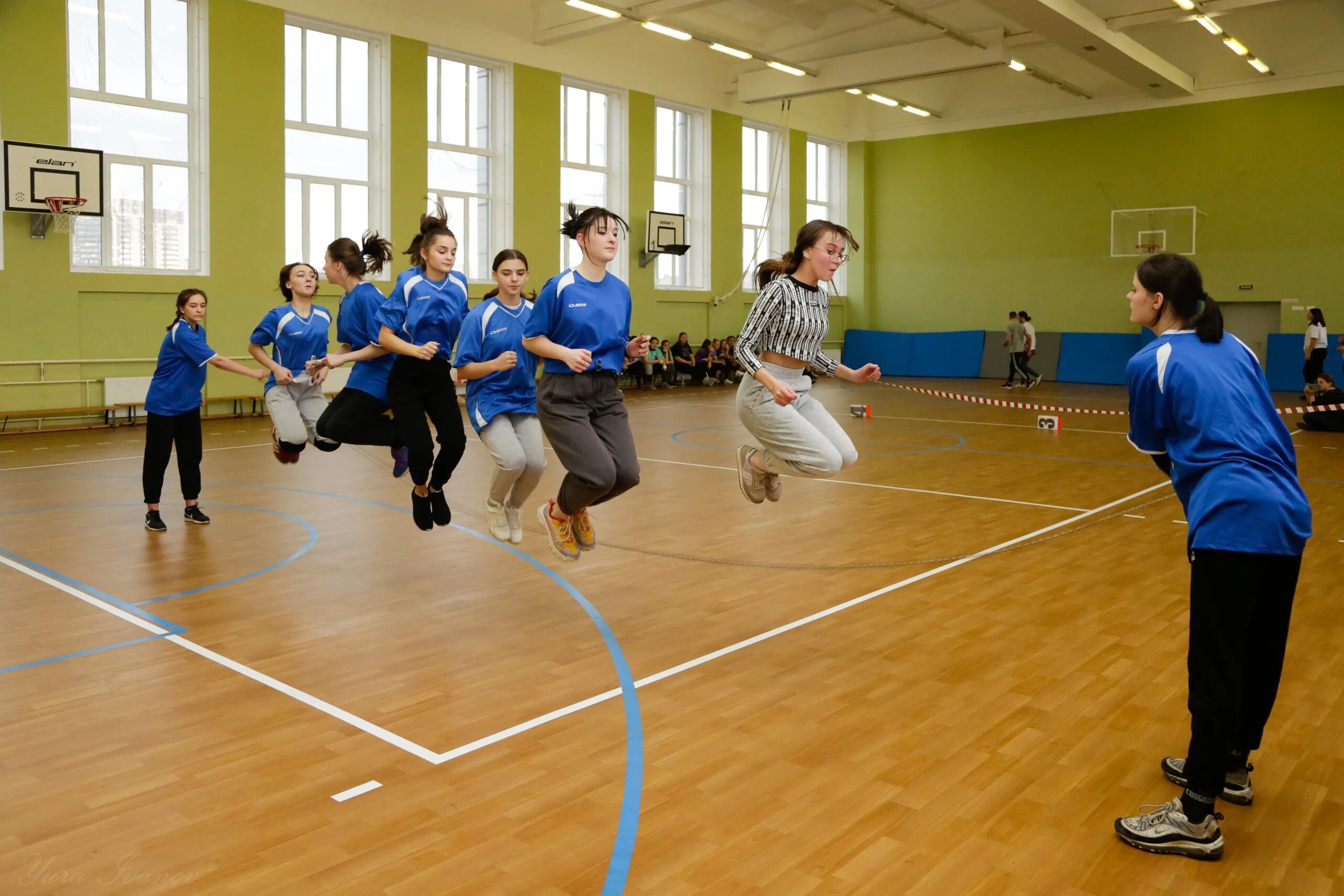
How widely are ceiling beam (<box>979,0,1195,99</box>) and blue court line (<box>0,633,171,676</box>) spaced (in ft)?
49.4

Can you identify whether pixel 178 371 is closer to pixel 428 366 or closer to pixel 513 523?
pixel 428 366

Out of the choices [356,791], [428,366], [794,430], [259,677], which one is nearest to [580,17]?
[428,366]

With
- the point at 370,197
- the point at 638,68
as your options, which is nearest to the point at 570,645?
the point at 370,197

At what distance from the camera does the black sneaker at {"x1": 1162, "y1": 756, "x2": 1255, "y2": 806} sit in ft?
10.9

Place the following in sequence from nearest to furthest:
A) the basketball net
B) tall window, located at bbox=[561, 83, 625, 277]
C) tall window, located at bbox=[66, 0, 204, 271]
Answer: the basketball net → tall window, located at bbox=[66, 0, 204, 271] → tall window, located at bbox=[561, 83, 625, 277]

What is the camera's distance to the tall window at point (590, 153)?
21031mm

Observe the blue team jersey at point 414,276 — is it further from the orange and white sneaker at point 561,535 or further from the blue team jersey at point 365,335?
the orange and white sneaker at point 561,535

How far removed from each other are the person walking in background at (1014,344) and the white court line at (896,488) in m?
13.8

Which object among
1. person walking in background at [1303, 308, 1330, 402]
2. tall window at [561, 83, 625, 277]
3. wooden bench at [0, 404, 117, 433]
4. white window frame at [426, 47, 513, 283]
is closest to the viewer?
wooden bench at [0, 404, 117, 433]


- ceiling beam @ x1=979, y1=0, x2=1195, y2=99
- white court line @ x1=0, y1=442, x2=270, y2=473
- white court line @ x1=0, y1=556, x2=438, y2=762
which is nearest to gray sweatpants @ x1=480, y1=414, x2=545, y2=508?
white court line @ x1=0, y1=556, x2=438, y2=762

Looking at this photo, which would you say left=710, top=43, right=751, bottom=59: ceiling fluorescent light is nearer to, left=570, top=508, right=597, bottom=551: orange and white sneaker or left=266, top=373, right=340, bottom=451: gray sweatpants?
left=266, top=373, right=340, bottom=451: gray sweatpants

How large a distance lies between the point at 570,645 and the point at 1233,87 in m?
23.2

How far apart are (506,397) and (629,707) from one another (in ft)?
7.14

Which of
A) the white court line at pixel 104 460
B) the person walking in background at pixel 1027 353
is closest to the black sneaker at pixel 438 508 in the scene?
the white court line at pixel 104 460
